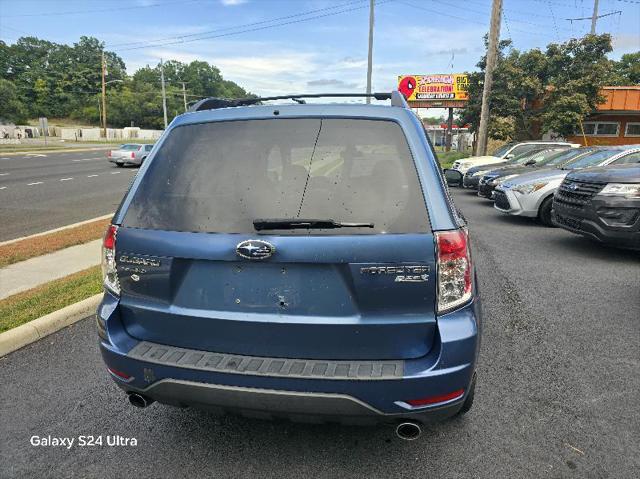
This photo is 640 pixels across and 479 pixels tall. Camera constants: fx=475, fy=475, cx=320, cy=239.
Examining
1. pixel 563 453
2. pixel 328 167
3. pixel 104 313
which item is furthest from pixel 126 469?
pixel 563 453

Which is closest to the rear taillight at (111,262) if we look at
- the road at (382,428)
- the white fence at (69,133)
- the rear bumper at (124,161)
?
the road at (382,428)

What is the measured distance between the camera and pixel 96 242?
740 centimetres

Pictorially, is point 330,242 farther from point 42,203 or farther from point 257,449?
point 42,203

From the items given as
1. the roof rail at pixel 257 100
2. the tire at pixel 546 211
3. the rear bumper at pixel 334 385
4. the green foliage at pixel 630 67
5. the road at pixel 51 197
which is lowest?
Answer: the road at pixel 51 197

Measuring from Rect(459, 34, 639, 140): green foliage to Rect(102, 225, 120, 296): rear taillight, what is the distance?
88.2 ft

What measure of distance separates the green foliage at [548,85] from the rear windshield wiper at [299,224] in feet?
87.4

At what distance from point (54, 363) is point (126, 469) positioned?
1548mm

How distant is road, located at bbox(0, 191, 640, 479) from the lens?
2.44 metres

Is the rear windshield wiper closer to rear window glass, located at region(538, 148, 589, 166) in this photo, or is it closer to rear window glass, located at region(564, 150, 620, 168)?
rear window glass, located at region(564, 150, 620, 168)

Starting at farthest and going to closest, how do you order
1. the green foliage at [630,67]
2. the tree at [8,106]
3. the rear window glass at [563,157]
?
the tree at [8,106]
the green foliage at [630,67]
the rear window glass at [563,157]

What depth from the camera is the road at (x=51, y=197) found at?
31.4 feet

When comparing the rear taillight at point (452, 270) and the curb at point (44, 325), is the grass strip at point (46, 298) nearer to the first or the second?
the curb at point (44, 325)

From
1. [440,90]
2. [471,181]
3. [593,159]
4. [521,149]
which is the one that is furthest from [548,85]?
[593,159]

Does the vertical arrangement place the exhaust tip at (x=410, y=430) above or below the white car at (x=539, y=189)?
below
